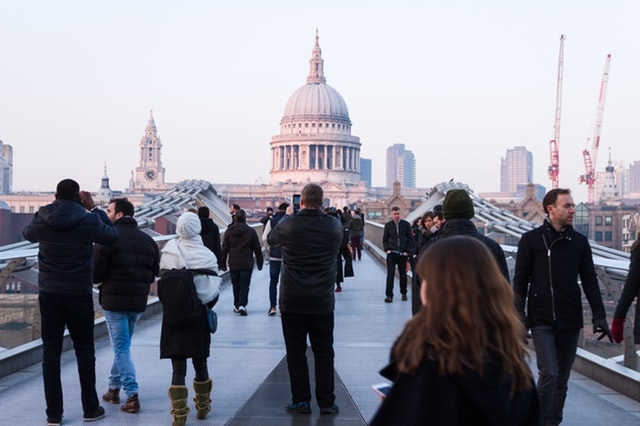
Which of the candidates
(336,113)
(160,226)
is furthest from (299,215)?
(336,113)

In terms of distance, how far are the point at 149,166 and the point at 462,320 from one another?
177927 millimetres

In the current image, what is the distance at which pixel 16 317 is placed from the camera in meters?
9.28

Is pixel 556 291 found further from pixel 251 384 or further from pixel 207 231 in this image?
pixel 207 231

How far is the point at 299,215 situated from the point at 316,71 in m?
167

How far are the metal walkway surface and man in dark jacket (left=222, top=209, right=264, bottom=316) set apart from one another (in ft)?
2.36

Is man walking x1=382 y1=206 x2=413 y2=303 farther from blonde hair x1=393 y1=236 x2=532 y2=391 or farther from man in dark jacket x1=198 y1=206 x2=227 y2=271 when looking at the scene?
blonde hair x1=393 y1=236 x2=532 y2=391

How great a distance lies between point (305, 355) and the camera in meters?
7.07

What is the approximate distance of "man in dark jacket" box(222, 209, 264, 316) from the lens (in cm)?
1327

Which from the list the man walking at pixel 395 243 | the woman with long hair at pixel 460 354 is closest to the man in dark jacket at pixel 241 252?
the man walking at pixel 395 243

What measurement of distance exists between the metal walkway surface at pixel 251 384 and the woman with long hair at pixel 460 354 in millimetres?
3921

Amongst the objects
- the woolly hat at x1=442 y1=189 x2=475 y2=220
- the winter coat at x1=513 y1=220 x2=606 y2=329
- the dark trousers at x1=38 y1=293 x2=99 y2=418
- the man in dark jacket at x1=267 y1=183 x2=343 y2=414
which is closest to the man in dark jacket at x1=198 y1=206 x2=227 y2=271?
the man in dark jacket at x1=267 y1=183 x2=343 y2=414

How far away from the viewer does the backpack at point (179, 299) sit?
659 centimetres

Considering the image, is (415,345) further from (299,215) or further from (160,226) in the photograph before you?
(160,226)

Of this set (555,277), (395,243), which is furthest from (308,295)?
(395,243)
